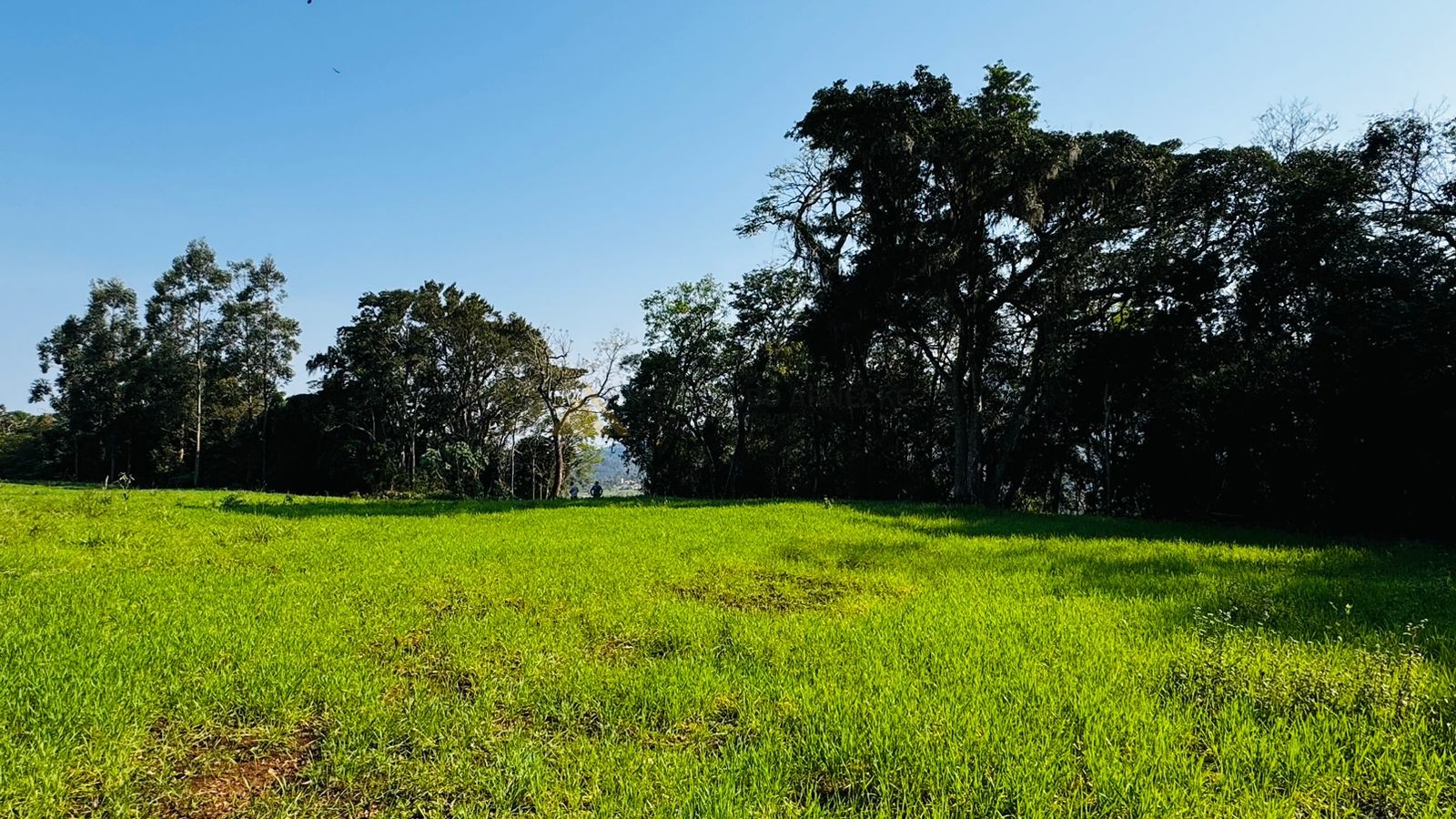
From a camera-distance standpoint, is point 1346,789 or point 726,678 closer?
point 1346,789

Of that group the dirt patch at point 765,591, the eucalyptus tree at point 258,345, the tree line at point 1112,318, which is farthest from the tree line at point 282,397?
the dirt patch at point 765,591

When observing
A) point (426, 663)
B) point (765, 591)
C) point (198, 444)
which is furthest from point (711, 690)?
point (198, 444)

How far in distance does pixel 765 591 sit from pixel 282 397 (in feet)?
139

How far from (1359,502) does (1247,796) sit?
13.3m

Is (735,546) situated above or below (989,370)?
below

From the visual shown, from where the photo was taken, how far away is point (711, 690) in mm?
3693

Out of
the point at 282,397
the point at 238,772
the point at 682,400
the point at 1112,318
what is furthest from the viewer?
the point at 282,397

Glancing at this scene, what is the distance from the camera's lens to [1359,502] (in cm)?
1175

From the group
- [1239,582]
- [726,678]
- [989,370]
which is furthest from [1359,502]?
[726,678]

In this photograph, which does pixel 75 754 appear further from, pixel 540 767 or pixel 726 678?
pixel 726 678

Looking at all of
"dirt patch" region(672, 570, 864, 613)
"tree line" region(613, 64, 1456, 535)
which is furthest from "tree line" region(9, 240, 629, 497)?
"dirt patch" region(672, 570, 864, 613)

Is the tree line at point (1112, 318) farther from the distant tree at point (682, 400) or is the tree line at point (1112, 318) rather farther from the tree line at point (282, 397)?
the tree line at point (282, 397)

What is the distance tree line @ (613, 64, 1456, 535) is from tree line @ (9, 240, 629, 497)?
50.2 feet

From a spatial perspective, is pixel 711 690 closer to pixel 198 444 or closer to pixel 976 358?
pixel 976 358
